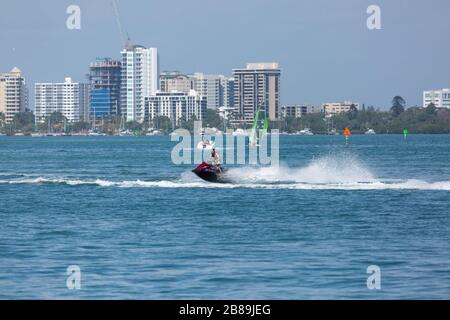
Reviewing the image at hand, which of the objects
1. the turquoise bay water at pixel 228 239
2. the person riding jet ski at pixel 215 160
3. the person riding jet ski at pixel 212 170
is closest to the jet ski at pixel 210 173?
the person riding jet ski at pixel 212 170

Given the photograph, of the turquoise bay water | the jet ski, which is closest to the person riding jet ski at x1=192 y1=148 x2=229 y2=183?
the jet ski

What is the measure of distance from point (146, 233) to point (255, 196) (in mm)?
15324

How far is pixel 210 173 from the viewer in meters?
53.7

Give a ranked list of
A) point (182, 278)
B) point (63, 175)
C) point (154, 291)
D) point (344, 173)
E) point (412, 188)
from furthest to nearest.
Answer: point (63, 175), point (344, 173), point (412, 188), point (182, 278), point (154, 291)

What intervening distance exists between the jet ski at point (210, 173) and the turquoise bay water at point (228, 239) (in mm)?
494

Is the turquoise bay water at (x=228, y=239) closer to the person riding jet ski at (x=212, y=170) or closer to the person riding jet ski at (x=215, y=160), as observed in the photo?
the person riding jet ski at (x=212, y=170)

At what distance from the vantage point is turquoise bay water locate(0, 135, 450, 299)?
24.6 m

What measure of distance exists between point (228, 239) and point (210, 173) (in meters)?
21.0

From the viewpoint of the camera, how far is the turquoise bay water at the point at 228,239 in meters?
24.6

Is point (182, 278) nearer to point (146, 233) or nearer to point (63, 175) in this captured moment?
point (146, 233)

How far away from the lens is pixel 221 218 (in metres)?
39.5
